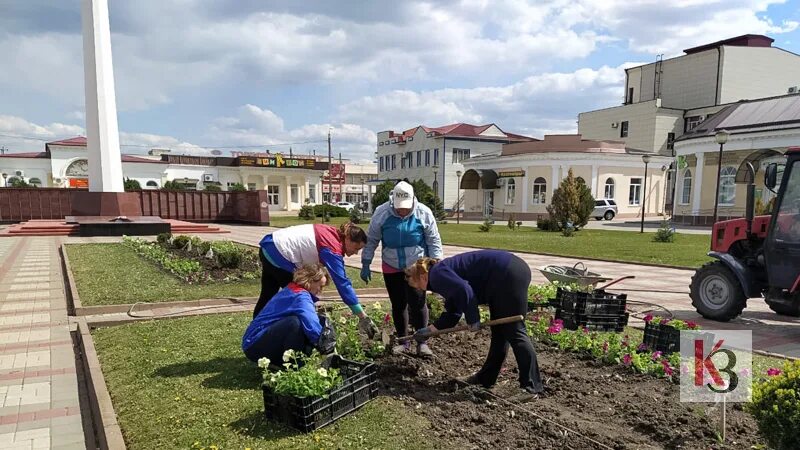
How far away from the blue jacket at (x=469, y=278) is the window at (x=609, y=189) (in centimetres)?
3869

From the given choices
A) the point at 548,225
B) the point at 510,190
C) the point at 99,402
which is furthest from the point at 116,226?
the point at 510,190

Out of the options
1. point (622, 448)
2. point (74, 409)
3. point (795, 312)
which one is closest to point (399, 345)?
point (622, 448)

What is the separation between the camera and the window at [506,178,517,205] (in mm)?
42272

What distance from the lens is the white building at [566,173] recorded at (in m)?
38.4

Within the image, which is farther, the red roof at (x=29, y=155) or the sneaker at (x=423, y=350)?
the red roof at (x=29, y=155)

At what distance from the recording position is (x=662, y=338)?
16.2ft

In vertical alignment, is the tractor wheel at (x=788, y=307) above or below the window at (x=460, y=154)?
below

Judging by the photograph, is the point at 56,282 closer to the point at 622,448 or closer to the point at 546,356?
the point at 546,356

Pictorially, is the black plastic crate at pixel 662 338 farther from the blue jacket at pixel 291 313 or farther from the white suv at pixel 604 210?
the white suv at pixel 604 210

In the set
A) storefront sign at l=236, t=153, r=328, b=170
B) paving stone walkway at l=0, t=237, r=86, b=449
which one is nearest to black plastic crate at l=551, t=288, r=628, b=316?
paving stone walkway at l=0, t=237, r=86, b=449

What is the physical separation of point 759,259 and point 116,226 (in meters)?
22.2

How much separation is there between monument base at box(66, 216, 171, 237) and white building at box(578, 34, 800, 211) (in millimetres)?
41753

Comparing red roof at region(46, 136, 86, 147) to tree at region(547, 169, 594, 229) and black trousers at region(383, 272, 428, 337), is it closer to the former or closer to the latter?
tree at region(547, 169, 594, 229)

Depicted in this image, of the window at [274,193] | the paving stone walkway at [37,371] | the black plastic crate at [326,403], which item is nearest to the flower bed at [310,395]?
the black plastic crate at [326,403]
